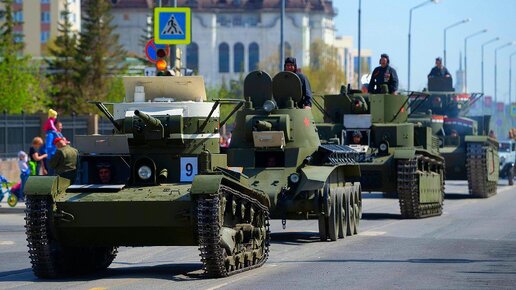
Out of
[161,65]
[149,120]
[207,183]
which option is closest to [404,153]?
[161,65]

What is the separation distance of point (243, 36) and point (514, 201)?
15243 centimetres

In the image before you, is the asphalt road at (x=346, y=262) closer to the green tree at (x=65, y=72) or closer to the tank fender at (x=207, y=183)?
the tank fender at (x=207, y=183)

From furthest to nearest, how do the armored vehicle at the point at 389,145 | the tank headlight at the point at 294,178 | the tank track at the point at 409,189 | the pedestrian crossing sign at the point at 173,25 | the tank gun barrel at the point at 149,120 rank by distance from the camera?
1. the armored vehicle at the point at 389,145
2. the tank track at the point at 409,189
3. the pedestrian crossing sign at the point at 173,25
4. the tank headlight at the point at 294,178
5. the tank gun barrel at the point at 149,120

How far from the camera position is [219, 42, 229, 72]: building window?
189m

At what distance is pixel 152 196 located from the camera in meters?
17.3

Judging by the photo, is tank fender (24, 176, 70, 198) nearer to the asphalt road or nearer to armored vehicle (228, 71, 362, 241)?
the asphalt road

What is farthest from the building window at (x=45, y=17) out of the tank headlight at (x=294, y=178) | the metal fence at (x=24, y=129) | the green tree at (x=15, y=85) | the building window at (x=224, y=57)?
the tank headlight at (x=294, y=178)

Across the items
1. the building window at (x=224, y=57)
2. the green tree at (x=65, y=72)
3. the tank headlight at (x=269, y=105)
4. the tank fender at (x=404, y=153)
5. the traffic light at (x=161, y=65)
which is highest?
the building window at (x=224, y=57)

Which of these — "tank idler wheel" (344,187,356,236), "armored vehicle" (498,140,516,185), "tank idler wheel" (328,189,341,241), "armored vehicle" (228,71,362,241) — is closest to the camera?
"armored vehicle" (228,71,362,241)

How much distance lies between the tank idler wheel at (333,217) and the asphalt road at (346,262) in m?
0.18

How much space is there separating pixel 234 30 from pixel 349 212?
16616 centimetres

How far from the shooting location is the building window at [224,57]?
18938 cm

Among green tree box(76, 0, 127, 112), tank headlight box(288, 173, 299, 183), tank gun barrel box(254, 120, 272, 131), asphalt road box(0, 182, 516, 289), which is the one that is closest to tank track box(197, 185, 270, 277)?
asphalt road box(0, 182, 516, 289)

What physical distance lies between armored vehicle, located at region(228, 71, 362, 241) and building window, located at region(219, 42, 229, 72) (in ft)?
540
